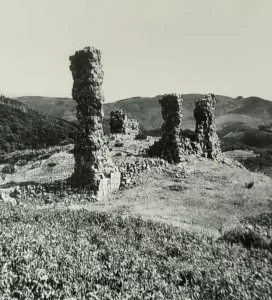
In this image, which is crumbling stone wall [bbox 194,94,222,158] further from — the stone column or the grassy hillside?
the grassy hillside

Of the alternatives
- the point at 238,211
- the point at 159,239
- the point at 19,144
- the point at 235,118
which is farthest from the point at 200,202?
the point at 235,118

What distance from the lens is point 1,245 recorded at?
9.98 metres

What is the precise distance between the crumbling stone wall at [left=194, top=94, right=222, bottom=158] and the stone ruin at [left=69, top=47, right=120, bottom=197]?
11378 mm

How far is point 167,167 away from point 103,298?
70.3ft

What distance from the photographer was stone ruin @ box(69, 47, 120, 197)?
2339cm

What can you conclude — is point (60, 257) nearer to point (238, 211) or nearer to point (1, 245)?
point (1, 245)

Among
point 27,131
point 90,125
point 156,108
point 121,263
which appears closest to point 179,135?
point 90,125

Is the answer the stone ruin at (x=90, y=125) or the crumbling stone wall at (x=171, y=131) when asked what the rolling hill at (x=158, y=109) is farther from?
the stone ruin at (x=90, y=125)

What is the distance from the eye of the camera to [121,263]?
961 centimetres

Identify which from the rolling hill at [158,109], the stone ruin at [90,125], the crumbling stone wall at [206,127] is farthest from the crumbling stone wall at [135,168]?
the rolling hill at [158,109]

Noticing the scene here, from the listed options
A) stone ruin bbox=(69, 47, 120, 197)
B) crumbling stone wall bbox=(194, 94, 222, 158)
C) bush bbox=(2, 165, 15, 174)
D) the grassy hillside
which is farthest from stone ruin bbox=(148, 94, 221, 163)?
the grassy hillside

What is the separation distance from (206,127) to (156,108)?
371 ft

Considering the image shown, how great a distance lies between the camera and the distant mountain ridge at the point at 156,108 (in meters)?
128

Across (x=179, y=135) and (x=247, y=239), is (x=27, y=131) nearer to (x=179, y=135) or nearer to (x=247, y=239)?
(x=179, y=135)
